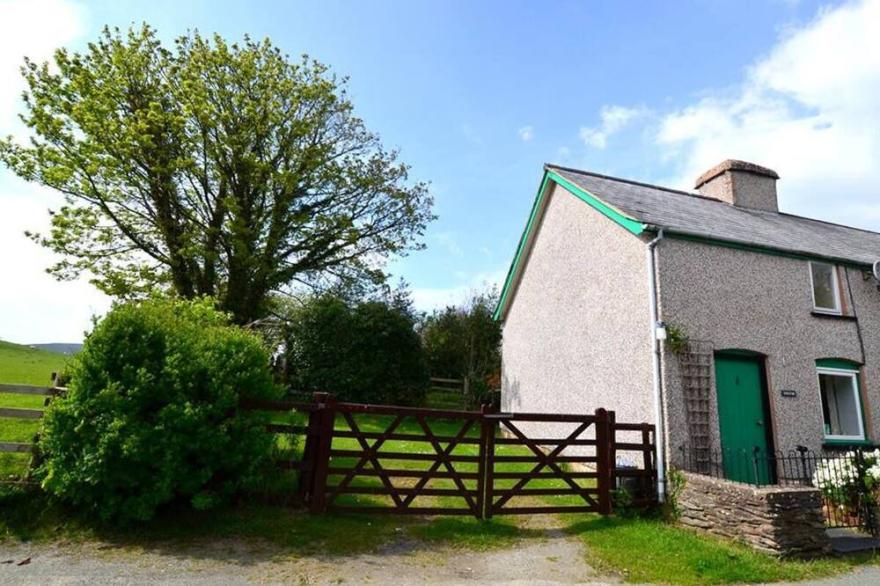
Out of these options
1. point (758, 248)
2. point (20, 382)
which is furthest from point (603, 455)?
point (20, 382)

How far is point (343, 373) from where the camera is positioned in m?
15.9

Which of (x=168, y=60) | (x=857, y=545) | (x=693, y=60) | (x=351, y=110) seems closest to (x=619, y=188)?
(x=693, y=60)

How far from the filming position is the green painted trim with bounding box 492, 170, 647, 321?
9.54m

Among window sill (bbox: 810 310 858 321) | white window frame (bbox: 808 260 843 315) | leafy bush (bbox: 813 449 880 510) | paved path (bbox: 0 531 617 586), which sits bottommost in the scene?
paved path (bbox: 0 531 617 586)

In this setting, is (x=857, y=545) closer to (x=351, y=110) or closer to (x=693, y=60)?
(x=693, y=60)

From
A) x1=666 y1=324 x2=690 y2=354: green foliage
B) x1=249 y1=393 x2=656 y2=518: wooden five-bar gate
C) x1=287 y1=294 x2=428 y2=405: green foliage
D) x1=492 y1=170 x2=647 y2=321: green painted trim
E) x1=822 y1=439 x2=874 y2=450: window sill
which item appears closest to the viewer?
x1=249 y1=393 x2=656 y2=518: wooden five-bar gate

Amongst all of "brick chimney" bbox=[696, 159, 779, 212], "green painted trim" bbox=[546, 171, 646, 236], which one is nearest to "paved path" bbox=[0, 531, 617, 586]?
"green painted trim" bbox=[546, 171, 646, 236]

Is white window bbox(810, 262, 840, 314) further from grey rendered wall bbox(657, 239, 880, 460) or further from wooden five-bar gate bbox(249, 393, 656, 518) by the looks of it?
wooden five-bar gate bbox(249, 393, 656, 518)

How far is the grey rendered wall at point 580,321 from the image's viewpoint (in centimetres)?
942

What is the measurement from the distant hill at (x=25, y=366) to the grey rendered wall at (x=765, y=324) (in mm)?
13886

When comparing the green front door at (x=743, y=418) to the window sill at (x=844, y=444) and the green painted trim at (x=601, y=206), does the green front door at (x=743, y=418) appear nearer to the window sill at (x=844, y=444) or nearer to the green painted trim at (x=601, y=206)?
the window sill at (x=844, y=444)

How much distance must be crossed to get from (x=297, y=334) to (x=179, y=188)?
7.54m

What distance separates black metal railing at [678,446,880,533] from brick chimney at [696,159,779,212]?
7.56 metres

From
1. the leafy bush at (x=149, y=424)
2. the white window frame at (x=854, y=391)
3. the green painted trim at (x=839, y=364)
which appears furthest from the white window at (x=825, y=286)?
the leafy bush at (x=149, y=424)
